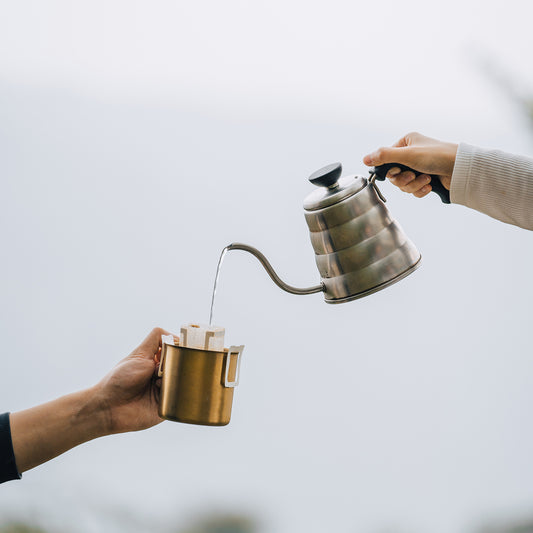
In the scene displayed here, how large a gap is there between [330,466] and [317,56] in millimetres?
965

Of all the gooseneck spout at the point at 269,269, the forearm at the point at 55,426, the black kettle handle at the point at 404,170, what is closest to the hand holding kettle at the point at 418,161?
the black kettle handle at the point at 404,170

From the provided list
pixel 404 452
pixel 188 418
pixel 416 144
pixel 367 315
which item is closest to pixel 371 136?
pixel 367 315

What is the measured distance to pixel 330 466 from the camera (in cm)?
154

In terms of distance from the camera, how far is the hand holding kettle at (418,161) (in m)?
0.87

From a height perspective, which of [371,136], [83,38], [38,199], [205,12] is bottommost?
[38,199]

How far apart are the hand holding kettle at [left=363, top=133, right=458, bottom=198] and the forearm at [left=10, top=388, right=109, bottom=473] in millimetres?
574

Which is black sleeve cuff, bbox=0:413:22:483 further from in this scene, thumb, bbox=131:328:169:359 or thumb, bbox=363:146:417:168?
thumb, bbox=363:146:417:168

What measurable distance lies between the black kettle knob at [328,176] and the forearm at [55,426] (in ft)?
1.63

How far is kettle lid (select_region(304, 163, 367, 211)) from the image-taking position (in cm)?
83

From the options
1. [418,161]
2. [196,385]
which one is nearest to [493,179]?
[418,161]

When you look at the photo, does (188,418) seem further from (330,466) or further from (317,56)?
(317,56)

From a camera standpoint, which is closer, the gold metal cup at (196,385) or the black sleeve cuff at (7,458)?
the gold metal cup at (196,385)

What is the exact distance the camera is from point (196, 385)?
783mm

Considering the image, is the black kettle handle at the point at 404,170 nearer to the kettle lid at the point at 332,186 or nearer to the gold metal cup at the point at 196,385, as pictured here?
the kettle lid at the point at 332,186
